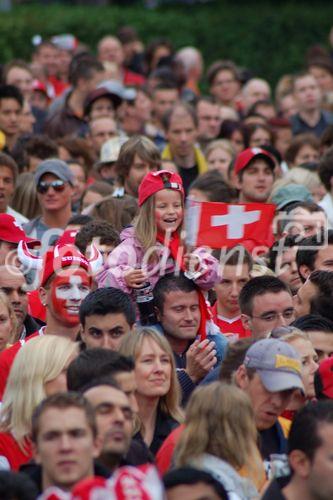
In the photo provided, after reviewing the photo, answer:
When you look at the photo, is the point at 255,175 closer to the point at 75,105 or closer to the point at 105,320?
the point at 75,105

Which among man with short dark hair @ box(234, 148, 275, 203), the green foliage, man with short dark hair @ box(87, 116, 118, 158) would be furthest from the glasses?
the green foliage

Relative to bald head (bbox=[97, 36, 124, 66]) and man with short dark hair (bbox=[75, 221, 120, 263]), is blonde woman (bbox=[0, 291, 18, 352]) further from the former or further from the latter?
bald head (bbox=[97, 36, 124, 66])

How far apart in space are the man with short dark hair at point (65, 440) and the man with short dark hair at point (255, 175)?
6.68 meters

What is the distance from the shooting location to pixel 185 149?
1641cm

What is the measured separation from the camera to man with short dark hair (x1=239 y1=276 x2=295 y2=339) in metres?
10.8

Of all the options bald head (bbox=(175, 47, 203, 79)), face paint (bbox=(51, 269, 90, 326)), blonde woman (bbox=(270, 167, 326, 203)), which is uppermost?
bald head (bbox=(175, 47, 203, 79))

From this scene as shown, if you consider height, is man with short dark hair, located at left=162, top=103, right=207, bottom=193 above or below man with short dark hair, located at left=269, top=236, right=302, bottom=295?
above

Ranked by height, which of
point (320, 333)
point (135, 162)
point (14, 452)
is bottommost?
point (14, 452)

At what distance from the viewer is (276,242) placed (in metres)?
12.7

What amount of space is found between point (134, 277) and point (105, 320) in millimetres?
626

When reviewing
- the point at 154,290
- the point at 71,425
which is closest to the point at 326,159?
the point at 154,290

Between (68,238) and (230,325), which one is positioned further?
(68,238)

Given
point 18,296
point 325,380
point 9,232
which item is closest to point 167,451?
point 325,380

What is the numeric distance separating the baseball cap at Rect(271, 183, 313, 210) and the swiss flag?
170 centimetres
